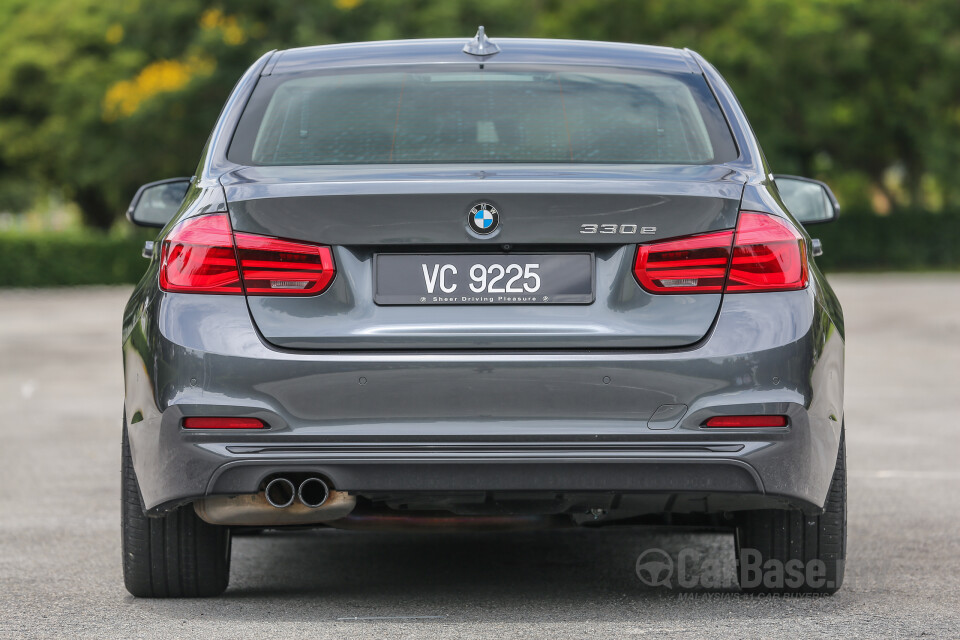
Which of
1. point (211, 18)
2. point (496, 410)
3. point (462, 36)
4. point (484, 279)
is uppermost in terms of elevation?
point (484, 279)

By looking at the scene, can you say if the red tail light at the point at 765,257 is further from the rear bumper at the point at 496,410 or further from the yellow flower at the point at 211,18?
the yellow flower at the point at 211,18

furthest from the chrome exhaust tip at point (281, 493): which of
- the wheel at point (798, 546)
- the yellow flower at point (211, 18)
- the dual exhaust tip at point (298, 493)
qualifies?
the yellow flower at point (211, 18)

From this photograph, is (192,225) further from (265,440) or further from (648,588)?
(648,588)

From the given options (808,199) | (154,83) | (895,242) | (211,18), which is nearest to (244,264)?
(808,199)

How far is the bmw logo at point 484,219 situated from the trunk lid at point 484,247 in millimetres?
14

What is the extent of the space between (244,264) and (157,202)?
142 cm

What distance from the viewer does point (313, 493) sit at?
4289 millimetres

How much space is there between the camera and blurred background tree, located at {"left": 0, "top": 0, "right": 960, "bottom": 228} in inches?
1603

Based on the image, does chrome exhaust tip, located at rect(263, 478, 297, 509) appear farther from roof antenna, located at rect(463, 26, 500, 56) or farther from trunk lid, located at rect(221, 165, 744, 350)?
roof antenna, located at rect(463, 26, 500, 56)

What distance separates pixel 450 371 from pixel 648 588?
142 centimetres

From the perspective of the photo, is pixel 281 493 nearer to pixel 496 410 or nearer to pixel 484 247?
pixel 496 410

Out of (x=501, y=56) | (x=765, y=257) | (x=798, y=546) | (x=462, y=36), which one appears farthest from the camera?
(x=462, y=36)

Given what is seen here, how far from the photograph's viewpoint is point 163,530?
4688mm

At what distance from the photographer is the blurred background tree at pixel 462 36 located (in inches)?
1603
